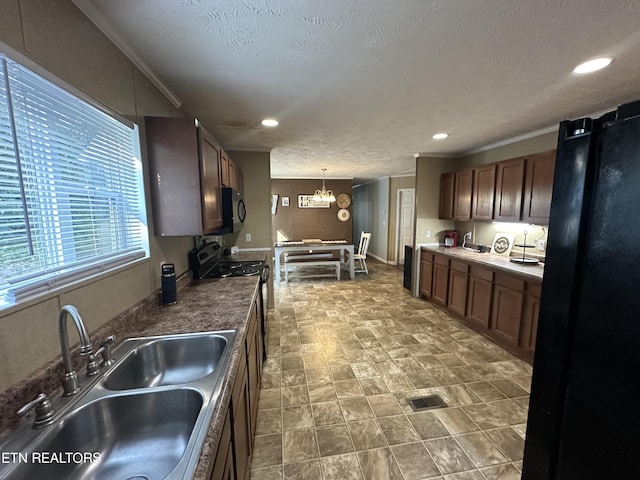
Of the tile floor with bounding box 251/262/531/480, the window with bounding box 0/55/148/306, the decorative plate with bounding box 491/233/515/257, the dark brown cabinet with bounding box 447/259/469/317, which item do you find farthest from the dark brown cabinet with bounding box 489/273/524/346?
the window with bounding box 0/55/148/306

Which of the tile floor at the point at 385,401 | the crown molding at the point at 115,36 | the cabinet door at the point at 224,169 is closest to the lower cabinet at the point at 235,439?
the tile floor at the point at 385,401

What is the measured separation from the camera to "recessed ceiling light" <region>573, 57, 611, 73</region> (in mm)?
1600

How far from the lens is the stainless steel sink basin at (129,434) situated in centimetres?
85

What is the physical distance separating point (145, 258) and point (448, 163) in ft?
14.5

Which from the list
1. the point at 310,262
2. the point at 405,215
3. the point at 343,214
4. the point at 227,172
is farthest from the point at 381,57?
the point at 343,214

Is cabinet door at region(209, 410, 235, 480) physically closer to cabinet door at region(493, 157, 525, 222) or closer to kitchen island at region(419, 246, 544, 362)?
kitchen island at region(419, 246, 544, 362)

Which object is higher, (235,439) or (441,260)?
(441,260)

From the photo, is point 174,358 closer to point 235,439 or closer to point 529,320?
point 235,439

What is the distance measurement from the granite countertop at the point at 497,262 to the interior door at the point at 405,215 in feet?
8.51

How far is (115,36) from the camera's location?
1353 millimetres

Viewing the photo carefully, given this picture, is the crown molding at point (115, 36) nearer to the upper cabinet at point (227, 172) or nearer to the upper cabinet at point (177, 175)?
the upper cabinet at point (177, 175)

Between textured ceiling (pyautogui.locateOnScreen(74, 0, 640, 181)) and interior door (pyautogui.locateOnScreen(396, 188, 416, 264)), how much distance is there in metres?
3.96

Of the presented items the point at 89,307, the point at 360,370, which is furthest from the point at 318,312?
the point at 89,307

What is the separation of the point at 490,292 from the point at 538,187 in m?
1.25
